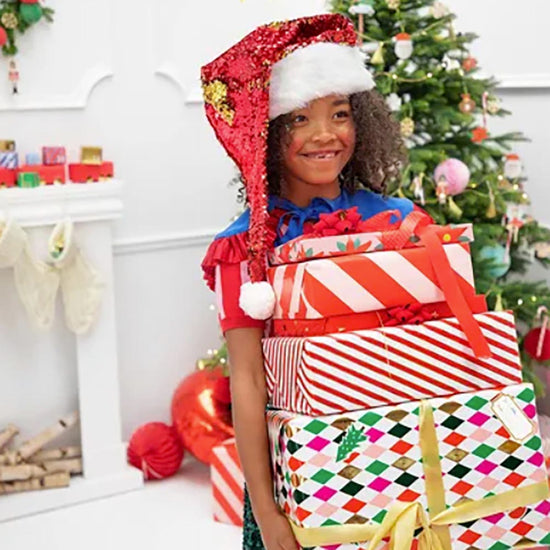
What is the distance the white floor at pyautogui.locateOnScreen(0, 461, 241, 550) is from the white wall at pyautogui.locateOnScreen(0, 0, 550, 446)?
350 mm

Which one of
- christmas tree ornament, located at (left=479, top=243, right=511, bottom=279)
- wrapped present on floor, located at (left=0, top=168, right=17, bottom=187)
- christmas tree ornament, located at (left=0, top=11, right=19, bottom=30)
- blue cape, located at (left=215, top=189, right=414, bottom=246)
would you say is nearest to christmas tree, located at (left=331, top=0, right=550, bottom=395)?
christmas tree ornament, located at (left=479, top=243, right=511, bottom=279)

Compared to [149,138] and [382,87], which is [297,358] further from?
[149,138]

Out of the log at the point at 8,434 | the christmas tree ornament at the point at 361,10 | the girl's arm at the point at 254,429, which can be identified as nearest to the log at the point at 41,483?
the log at the point at 8,434

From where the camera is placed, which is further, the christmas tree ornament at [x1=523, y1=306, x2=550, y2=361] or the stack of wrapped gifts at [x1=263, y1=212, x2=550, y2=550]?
the christmas tree ornament at [x1=523, y1=306, x2=550, y2=361]

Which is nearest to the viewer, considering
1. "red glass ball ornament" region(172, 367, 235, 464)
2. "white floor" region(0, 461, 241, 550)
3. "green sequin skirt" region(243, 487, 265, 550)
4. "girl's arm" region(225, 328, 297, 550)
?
"girl's arm" region(225, 328, 297, 550)

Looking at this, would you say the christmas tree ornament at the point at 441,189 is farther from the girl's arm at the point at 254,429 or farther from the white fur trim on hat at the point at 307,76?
the girl's arm at the point at 254,429

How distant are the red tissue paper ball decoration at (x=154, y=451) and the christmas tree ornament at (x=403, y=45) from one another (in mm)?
1535

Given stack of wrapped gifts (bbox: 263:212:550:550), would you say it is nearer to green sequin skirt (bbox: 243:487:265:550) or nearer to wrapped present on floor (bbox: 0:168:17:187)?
green sequin skirt (bbox: 243:487:265:550)

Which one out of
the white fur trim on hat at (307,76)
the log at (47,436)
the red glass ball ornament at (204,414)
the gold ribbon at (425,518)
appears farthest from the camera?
the red glass ball ornament at (204,414)

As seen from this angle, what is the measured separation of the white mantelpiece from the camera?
343 cm

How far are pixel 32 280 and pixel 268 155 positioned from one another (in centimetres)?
181

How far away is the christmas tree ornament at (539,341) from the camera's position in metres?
3.40

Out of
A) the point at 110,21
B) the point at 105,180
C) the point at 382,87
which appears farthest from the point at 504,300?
the point at 110,21

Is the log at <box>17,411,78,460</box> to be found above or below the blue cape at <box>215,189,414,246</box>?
below
